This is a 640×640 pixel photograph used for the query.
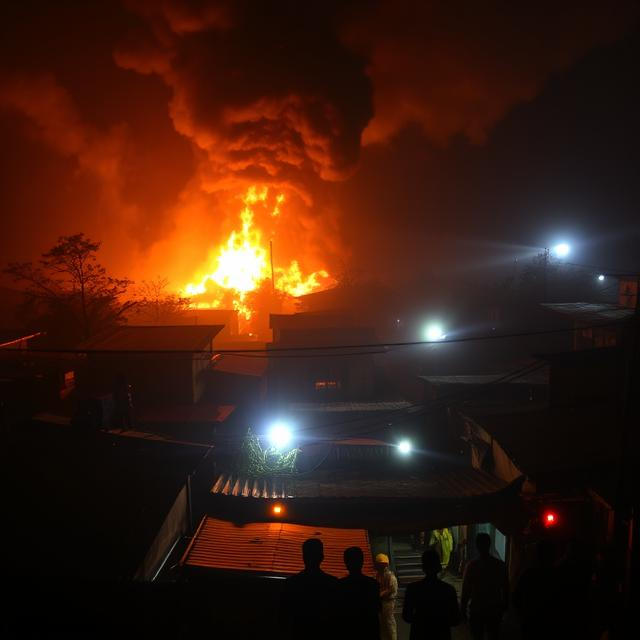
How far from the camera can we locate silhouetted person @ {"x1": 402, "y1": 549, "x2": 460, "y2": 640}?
4.80m

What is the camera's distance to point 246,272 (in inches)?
1982

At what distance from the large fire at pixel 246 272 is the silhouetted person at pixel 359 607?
43.9 m

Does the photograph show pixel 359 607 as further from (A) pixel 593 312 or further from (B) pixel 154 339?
(A) pixel 593 312

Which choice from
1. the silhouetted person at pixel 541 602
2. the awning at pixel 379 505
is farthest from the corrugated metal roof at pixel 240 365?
the silhouetted person at pixel 541 602

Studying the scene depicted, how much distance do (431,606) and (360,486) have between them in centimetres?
816

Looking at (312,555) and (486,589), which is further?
(486,589)

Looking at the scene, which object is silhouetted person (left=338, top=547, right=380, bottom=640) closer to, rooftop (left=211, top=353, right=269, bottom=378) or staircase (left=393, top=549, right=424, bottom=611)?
staircase (left=393, top=549, right=424, bottom=611)

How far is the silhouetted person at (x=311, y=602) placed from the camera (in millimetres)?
4320

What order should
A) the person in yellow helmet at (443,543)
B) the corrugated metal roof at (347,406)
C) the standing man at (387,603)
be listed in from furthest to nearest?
1. the corrugated metal roof at (347,406)
2. the person in yellow helmet at (443,543)
3. the standing man at (387,603)

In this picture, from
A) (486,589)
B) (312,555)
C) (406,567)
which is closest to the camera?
(312,555)

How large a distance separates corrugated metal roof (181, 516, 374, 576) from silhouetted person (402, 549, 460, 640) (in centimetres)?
332

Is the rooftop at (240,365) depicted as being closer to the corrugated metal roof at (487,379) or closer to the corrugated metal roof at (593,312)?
the corrugated metal roof at (487,379)

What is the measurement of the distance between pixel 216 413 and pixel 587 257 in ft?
132

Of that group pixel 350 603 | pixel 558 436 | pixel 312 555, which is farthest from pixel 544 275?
pixel 350 603
